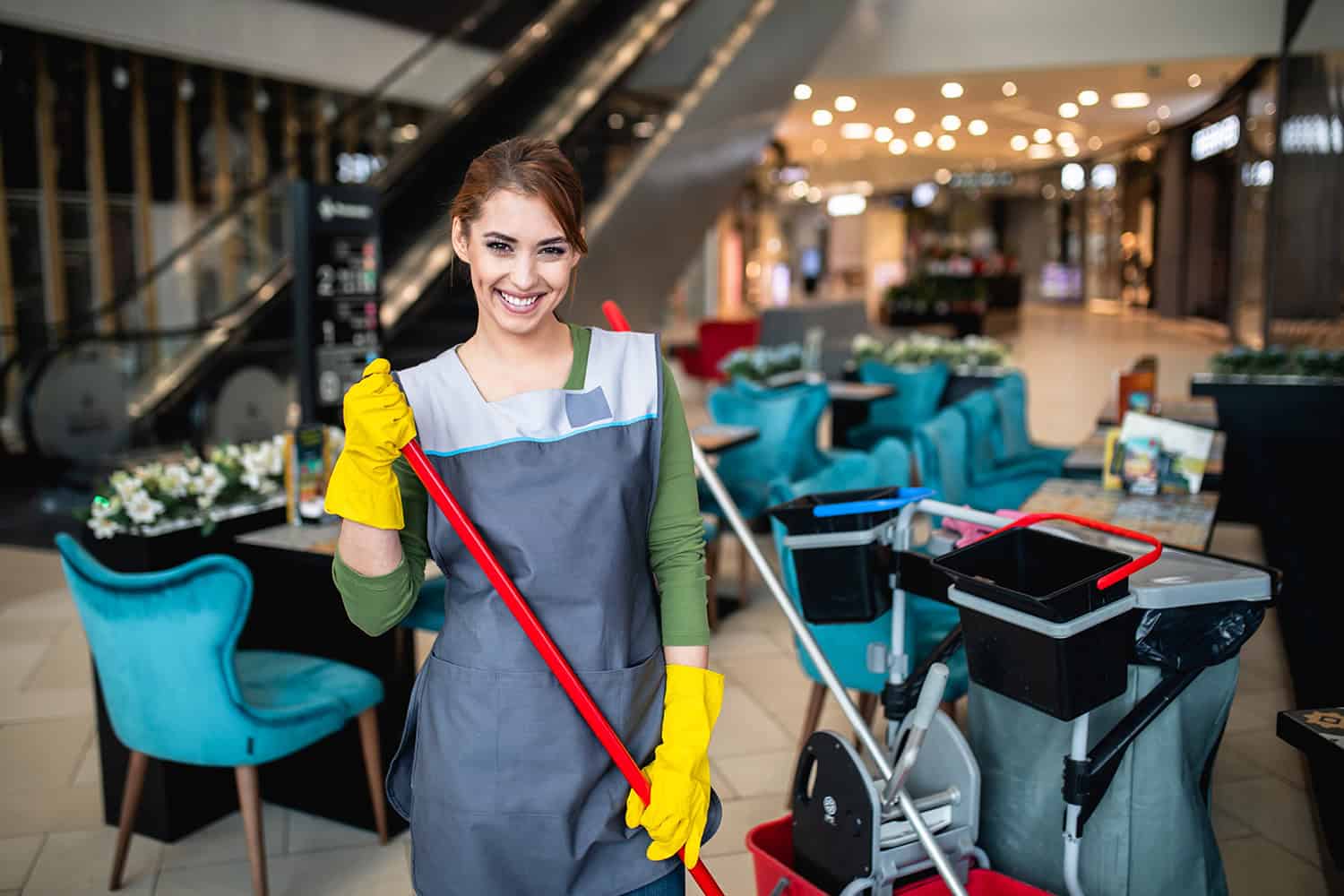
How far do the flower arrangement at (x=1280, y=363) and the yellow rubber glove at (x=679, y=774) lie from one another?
6471mm

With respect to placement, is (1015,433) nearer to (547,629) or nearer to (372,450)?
(547,629)

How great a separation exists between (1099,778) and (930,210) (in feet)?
117

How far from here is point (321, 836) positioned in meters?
3.36

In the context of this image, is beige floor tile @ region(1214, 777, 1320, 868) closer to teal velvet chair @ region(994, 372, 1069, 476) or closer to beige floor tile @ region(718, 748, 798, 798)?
beige floor tile @ region(718, 748, 798, 798)

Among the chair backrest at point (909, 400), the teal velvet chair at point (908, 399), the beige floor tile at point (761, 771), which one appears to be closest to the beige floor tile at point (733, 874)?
the beige floor tile at point (761, 771)

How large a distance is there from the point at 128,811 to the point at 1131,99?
51.1 ft

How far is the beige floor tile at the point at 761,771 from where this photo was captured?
361 cm

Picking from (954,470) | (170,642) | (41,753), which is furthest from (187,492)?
(954,470)

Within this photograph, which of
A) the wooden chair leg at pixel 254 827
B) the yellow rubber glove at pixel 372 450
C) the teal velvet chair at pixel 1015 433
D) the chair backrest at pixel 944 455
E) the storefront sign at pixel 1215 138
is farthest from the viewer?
the storefront sign at pixel 1215 138

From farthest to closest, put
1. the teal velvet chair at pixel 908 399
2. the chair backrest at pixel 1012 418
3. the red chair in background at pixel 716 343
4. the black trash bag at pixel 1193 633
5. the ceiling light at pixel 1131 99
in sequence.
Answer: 1. the ceiling light at pixel 1131 99
2. the red chair in background at pixel 716 343
3. the teal velvet chair at pixel 908 399
4. the chair backrest at pixel 1012 418
5. the black trash bag at pixel 1193 633

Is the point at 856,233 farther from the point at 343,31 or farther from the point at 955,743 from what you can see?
the point at 955,743

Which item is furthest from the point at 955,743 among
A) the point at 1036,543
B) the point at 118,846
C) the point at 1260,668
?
the point at 1260,668

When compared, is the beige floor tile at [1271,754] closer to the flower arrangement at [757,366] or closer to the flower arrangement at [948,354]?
the flower arrangement at [757,366]

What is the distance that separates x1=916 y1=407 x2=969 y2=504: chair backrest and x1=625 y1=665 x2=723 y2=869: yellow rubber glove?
2.97m
